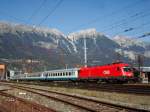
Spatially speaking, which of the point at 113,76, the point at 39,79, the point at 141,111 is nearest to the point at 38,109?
the point at 141,111

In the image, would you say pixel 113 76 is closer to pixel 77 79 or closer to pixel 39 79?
pixel 77 79

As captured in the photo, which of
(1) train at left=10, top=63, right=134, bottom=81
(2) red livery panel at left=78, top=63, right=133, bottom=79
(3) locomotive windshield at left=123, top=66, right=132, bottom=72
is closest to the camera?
(2) red livery panel at left=78, top=63, right=133, bottom=79

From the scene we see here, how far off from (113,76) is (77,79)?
Answer: 13.6m

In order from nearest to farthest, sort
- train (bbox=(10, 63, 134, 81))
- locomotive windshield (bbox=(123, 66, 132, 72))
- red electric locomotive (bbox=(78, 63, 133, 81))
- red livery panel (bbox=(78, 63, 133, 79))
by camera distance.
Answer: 1. red electric locomotive (bbox=(78, 63, 133, 81))
2. red livery panel (bbox=(78, 63, 133, 79))
3. train (bbox=(10, 63, 134, 81))
4. locomotive windshield (bbox=(123, 66, 132, 72))

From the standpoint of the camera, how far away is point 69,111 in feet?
53.9

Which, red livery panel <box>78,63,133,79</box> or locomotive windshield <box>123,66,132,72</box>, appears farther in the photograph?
locomotive windshield <box>123,66,132,72</box>

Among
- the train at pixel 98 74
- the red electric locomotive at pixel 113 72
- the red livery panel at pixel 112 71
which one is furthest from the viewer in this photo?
the train at pixel 98 74

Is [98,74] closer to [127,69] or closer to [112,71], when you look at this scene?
[112,71]

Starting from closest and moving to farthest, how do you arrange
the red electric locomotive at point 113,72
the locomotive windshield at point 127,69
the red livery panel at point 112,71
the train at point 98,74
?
the red electric locomotive at point 113,72 → the red livery panel at point 112,71 → the train at point 98,74 → the locomotive windshield at point 127,69

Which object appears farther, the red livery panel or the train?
the train

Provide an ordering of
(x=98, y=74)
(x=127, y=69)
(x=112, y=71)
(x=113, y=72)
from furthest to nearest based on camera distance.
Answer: (x=98, y=74) → (x=112, y=71) → (x=113, y=72) → (x=127, y=69)

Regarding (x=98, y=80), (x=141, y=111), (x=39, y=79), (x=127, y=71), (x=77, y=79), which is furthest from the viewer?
(x=39, y=79)

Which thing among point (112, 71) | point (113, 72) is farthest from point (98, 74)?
point (113, 72)

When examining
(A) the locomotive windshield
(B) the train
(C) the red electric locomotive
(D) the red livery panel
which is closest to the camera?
(C) the red electric locomotive
